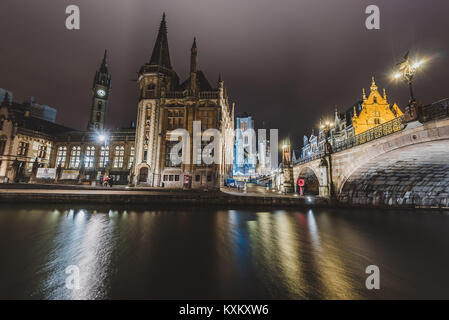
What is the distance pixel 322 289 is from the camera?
11.1 ft

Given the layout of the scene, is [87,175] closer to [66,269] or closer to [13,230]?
[13,230]

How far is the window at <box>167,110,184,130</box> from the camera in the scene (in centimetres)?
3562

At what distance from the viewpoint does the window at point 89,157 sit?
46150 mm

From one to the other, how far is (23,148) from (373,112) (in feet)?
265

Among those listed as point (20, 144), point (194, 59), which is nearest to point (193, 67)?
point (194, 59)

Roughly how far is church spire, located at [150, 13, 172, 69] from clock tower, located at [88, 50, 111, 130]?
43315 millimetres

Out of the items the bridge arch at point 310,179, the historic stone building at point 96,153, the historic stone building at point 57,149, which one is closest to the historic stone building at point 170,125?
the historic stone building at point 57,149

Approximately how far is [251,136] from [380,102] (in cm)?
8927

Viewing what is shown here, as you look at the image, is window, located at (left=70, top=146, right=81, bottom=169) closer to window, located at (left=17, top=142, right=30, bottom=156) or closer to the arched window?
window, located at (left=17, top=142, right=30, bottom=156)

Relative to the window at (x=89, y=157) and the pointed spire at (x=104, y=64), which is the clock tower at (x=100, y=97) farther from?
the window at (x=89, y=157)

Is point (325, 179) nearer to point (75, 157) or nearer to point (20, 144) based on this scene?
point (75, 157)

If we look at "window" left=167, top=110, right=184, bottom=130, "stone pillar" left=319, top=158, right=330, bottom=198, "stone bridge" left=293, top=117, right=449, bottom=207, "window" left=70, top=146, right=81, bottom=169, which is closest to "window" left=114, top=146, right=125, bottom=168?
"window" left=70, top=146, right=81, bottom=169

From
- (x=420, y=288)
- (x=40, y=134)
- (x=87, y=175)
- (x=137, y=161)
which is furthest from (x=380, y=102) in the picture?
(x=40, y=134)
